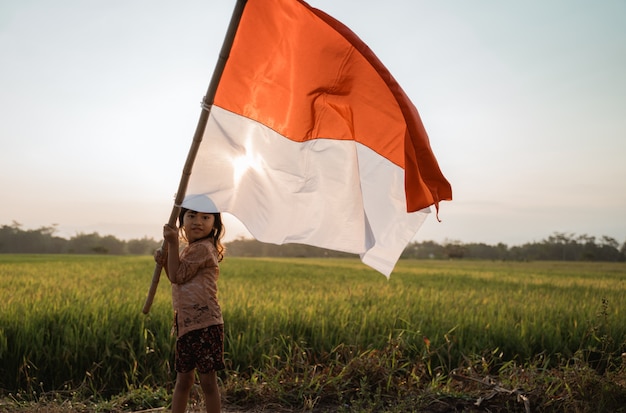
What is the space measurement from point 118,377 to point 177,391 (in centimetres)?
216

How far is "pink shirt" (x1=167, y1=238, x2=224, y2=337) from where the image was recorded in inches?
139

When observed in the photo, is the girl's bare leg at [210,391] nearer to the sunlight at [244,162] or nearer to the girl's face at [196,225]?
the girl's face at [196,225]

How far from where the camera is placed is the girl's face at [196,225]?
12.1 ft

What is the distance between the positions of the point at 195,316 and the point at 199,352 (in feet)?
0.78

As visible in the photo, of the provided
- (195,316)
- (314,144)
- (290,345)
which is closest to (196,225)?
(195,316)

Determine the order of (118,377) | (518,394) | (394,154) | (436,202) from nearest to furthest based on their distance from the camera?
(436,202), (394,154), (518,394), (118,377)

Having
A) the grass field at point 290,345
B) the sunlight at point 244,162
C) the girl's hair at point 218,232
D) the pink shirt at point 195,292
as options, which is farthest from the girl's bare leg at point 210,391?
the sunlight at point 244,162

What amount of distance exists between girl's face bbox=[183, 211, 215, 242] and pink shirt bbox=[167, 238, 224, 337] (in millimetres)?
128

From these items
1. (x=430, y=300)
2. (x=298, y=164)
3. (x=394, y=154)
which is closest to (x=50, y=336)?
(x=298, y=164)

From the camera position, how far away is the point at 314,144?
3.75 m

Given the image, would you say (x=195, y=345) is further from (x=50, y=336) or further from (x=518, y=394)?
(x=50, y=336)

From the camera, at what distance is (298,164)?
3752 mm

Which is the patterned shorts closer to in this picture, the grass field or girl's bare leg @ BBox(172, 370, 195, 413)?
girl's bare leg @ BBox(172, 370, 195, 413)

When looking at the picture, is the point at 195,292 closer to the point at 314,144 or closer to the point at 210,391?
the point at 210,391
